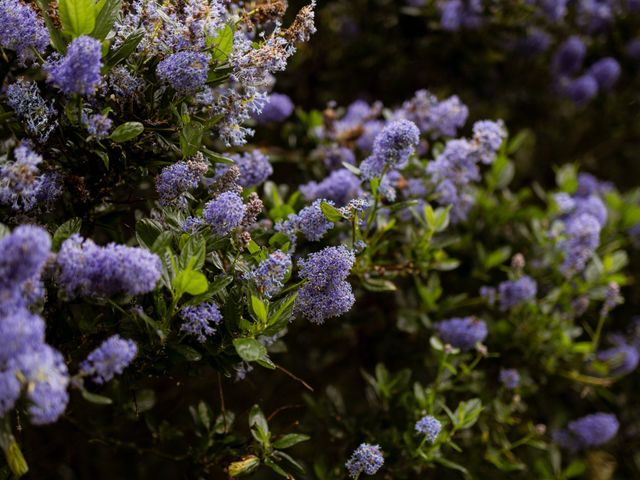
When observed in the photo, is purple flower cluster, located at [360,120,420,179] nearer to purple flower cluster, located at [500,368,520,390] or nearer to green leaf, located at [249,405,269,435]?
green leaf, located at [249,405,269,435]

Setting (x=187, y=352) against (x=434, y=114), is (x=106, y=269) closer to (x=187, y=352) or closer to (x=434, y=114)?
(x=187, y=352)

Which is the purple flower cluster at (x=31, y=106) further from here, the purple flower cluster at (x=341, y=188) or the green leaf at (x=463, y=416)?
the green leaf at (x=463, y=416)

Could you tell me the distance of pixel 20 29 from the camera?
1407 millimetres

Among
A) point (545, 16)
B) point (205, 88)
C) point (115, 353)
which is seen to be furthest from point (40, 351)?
point (545, 16)

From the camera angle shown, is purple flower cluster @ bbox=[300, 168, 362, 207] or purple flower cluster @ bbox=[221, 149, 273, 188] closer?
purple flower cluster @ bbox=[221, 149, 273, 188]

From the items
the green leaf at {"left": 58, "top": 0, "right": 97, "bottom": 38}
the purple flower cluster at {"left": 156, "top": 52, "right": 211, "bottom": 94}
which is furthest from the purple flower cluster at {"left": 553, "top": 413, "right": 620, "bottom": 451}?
the green leaf at {"left": 58, "top": 0, "right": 97, "bottom": 38}

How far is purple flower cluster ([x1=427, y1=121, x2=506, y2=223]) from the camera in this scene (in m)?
2.06

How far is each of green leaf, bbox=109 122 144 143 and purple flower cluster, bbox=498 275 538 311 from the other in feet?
4.85

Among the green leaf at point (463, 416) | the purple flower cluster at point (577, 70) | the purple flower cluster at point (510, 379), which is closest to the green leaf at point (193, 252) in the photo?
the green leaf at point (463, 416)

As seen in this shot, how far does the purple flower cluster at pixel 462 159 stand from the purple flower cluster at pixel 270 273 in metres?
0.85

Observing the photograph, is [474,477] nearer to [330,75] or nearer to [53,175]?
[53,175]

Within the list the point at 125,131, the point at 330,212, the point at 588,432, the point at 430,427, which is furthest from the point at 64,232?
the point at 588,432

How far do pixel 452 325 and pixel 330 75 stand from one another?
1.57 meters

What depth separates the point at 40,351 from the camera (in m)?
1.08
